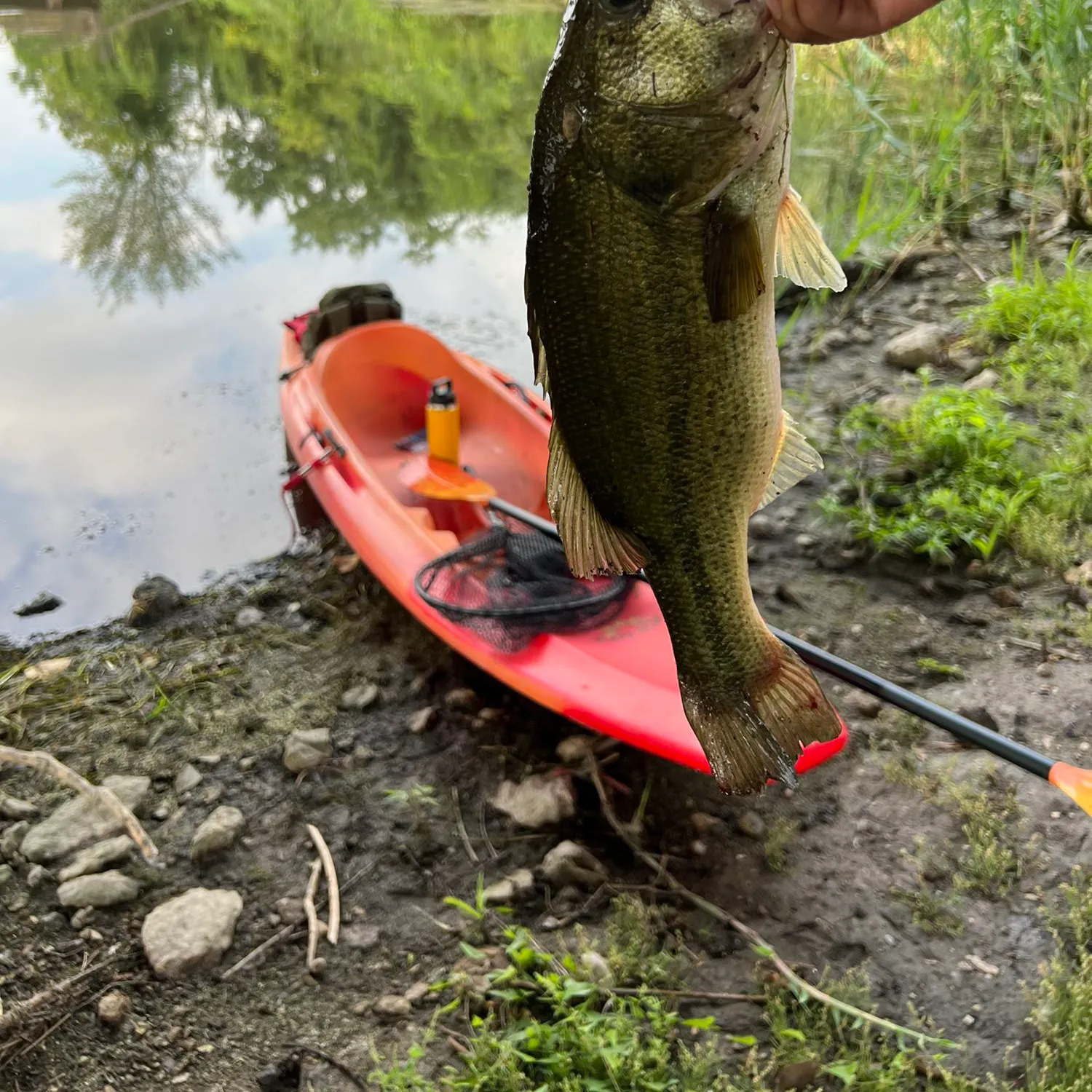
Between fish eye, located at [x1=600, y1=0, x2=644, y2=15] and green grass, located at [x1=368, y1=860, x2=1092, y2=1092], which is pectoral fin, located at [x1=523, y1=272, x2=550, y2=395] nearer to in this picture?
fish eye, located at [x1=600, y1=0, x2=644, y2=15]

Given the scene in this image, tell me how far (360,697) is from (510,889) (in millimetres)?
1344

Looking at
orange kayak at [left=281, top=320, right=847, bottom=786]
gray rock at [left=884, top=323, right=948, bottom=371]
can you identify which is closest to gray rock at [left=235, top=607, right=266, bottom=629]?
orange kayak at [left=281, top=320, right=847, bottom=786]

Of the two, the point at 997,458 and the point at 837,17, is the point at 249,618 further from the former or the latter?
the point at 837,17

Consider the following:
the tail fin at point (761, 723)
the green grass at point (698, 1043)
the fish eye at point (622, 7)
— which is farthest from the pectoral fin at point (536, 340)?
the green grass at point (698, 1043)

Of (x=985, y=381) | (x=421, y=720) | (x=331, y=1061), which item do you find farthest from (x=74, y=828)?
(x=985, y=381)

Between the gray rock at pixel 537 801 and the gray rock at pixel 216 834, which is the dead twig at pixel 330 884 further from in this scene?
the gray rock at pixel 537 801

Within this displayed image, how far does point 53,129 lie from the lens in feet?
40.8

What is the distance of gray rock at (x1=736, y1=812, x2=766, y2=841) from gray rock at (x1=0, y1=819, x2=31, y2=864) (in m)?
2.52

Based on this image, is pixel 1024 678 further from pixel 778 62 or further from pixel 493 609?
pixel 778 62

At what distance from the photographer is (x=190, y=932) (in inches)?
118

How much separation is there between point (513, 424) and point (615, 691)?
236cm

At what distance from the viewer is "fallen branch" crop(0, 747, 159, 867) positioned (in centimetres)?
319

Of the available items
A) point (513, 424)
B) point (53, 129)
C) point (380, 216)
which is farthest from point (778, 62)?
point (53, 129)

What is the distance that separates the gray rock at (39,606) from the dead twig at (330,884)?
8.43 ft
